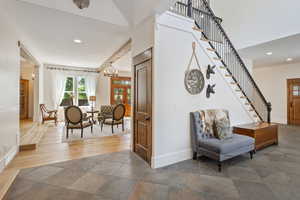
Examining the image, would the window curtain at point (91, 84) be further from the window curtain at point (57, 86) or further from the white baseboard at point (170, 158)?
the white baseboard at point (170, 158)

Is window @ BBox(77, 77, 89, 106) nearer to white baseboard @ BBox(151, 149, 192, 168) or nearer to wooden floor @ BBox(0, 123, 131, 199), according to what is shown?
wooden floor @ BBox(0, 123, 131, 199)

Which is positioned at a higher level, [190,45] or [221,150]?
[190,45]

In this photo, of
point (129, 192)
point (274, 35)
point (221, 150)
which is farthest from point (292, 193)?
point (274, 35)

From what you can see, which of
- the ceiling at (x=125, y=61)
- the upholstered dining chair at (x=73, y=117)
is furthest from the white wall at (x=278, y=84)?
the upholstered dining chair at (x=73, y=117)

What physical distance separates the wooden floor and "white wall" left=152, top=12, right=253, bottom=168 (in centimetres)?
133

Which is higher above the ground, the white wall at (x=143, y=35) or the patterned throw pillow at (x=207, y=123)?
the white wall at (x=143, y=35)

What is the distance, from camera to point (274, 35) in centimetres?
429

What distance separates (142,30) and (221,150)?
2.76 metres

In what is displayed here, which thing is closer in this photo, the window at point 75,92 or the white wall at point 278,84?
the white wall at point 278,84

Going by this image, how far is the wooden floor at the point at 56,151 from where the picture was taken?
253 centimetres

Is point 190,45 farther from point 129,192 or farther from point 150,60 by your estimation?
point 129,192

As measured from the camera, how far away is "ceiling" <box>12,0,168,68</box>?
268cm

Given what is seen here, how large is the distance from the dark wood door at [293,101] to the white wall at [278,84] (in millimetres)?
145

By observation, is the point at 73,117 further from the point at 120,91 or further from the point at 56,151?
the point at 120,91
